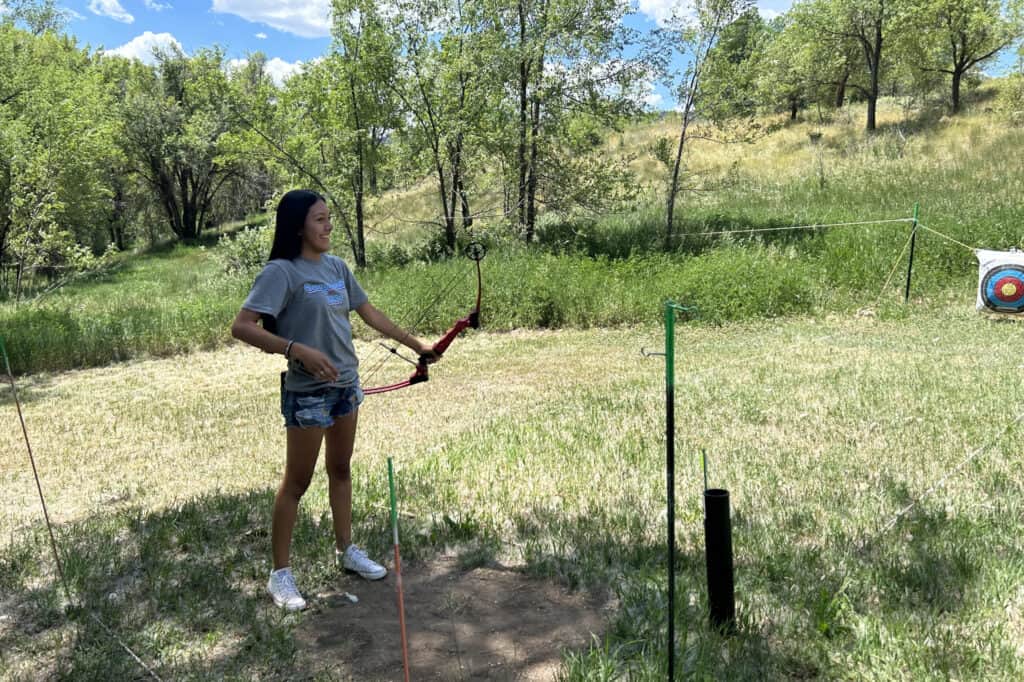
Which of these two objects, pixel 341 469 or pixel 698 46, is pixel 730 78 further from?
pixel 341 469

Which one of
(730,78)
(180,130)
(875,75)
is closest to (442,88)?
(730,78)

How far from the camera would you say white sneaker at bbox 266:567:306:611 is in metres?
3.40

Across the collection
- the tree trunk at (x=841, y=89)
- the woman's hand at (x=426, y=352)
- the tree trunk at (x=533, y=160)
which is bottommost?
the woman's hand at (x=426, y=352)

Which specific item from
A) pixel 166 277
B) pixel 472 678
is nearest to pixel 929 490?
pixel 472 678

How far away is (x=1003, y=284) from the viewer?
10477 mm

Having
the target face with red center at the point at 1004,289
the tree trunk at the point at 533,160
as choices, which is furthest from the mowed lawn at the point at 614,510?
the tree trunk at the point at 533,160

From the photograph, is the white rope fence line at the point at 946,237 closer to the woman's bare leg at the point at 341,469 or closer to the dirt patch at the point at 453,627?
the dirt patch at the point at 453,627

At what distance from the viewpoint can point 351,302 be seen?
3500mm

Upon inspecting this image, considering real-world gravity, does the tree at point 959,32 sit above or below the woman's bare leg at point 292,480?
above

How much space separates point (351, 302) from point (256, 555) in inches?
64.2

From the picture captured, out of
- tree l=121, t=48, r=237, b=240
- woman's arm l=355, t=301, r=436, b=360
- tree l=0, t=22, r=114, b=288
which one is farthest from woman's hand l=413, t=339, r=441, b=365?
tree l=121, t=48, r=237, b=240

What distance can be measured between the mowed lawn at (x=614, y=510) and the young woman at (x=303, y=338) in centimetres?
66

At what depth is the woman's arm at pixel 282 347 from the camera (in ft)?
9.87

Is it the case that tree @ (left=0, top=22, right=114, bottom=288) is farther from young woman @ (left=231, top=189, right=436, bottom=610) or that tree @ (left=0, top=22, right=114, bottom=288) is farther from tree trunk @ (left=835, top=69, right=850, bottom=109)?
tree trunk @ (left=835, top=69, right=850, bottom=109)
